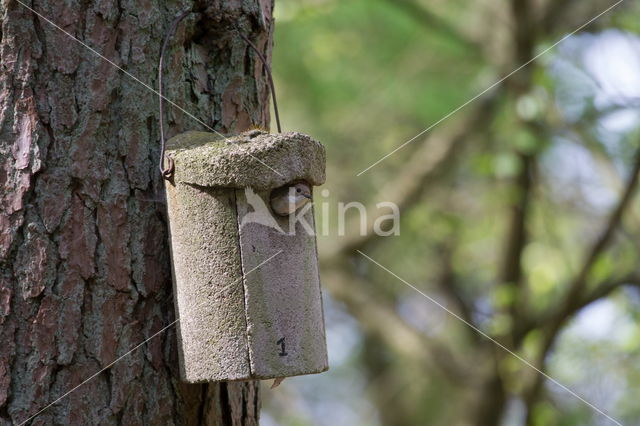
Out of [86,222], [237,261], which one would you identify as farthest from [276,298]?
[86,222]

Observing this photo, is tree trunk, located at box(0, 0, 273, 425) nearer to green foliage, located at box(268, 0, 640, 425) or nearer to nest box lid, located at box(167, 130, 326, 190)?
nest box lid, located at box(167, 130, 326, 190)

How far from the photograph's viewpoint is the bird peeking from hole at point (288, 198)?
1514 millimetres

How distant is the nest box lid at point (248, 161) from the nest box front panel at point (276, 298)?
0.14ft

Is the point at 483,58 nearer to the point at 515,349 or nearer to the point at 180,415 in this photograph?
the point at 515,349

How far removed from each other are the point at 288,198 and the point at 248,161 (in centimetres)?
11

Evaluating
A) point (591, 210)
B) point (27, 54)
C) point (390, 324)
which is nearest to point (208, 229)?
point (27, 54)

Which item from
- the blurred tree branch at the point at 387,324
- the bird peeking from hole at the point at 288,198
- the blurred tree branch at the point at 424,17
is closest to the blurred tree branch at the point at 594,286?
the blurred tree branch at the point at 387,324

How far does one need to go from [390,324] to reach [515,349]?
40.6 inches

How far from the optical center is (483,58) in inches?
194

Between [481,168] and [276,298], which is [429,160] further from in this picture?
[276,298]

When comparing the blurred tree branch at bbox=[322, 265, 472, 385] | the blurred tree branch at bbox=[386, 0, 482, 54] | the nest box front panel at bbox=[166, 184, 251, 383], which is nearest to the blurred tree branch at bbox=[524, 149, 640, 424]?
the blurred tree branch at bbox=[322, 265, 472, 385]

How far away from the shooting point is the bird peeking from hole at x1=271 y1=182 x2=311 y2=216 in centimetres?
151

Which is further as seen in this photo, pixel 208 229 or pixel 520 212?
pixel 520 212

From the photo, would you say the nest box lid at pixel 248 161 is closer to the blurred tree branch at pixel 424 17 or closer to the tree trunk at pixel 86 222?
the tree trunk at pixel 86 222
